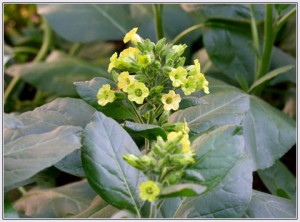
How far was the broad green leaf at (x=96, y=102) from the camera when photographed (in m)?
0.77

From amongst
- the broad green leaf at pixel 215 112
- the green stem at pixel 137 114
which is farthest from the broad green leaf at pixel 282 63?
the green stem at pixel 137 114

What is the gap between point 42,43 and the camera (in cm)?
191

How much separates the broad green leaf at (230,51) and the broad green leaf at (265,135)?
0.98ft

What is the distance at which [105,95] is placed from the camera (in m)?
0.75

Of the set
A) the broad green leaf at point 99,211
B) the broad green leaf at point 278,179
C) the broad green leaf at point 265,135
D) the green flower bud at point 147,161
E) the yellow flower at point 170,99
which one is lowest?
the broad green leaf at point 278,179

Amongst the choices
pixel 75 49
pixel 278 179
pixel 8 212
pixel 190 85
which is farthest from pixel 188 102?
pixel 75 49

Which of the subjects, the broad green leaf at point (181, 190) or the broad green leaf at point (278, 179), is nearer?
the broad green leaf at point (181, 190)

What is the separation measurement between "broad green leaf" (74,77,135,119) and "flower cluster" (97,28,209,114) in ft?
0.08

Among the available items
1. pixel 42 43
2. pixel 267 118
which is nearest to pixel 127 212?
pixel 267 118

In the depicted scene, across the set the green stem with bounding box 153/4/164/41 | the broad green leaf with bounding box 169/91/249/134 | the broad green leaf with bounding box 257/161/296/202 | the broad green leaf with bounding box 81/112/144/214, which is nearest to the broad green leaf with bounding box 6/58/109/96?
the green stem with bounding box 153/4/164/41

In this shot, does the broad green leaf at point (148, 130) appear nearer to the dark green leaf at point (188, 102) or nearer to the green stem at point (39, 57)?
the dark green leaf at point (188, 102)

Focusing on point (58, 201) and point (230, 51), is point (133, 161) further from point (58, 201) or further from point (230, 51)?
point (230, 51)

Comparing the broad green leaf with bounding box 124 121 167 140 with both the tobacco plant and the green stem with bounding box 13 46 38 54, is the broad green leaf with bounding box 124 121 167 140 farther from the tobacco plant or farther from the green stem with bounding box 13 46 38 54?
the green stem with bounding box 13 46 38 54

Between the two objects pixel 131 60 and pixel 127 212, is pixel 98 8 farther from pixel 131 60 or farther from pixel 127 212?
pixel 127 212
